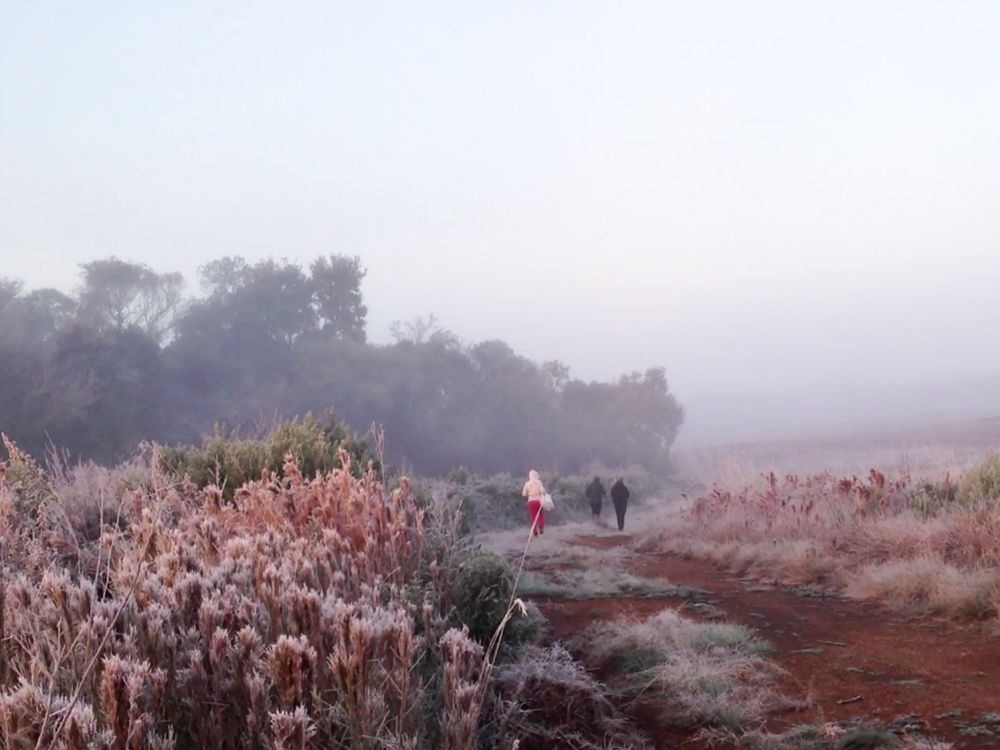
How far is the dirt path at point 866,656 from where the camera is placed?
165 inches

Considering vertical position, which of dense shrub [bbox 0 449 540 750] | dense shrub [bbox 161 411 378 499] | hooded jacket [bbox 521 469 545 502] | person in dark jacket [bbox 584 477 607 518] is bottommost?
person in dark jacket [bbox 584 477 607 518]

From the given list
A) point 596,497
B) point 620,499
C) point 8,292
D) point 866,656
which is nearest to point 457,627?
point 866,656

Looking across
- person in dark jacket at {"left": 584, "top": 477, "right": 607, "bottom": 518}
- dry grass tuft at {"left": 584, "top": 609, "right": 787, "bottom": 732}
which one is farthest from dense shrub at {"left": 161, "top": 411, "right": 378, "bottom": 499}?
person in dark jacket at {"left": 584, "top": 477, "right": 607, "bottom": 518}

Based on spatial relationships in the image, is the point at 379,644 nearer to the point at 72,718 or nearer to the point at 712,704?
the point at 72,718

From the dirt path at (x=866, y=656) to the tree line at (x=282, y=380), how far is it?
1528 cm

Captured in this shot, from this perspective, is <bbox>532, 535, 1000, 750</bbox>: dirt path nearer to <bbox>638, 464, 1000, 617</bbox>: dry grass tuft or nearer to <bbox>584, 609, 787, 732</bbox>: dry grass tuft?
<bbox>584, 609, 787, 732</bbox>: dry grass tuft

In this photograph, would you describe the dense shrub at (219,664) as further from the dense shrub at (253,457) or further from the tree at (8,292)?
the tree at (8,292)

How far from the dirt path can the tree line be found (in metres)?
15.3

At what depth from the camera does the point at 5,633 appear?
243 cm

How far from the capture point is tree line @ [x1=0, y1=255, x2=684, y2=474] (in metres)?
27.6

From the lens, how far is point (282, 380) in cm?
3600

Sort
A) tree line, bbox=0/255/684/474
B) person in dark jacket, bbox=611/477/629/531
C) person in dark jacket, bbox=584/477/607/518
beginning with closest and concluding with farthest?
person in dark jacket, bbox=611/477/629/531 → person in dark jacket, bbox=584/477/607/518 → tree line, bbox=0/255/684/474

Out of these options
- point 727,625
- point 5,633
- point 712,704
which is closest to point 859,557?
point 727,625

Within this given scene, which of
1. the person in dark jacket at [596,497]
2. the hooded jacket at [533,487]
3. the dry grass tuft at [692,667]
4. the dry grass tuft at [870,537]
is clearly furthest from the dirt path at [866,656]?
the person in dark jacket at [596,497]
